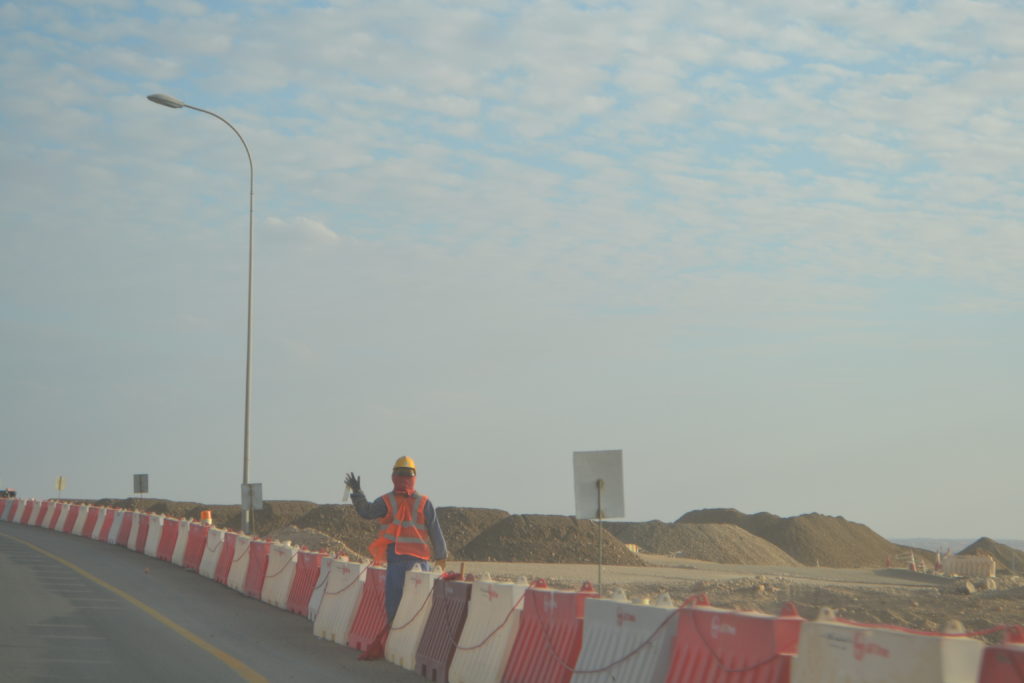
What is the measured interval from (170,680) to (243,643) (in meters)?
2.94

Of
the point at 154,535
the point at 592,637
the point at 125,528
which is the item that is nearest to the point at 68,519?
the point at 125,528

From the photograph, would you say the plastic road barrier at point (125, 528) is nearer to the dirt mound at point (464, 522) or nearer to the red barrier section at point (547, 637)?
the dirt mound at point (464, 522)

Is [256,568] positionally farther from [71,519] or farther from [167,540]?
[71,519]

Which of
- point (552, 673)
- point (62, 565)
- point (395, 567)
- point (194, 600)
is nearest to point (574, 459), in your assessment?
point (395, 567)

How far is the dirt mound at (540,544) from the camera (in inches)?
1647

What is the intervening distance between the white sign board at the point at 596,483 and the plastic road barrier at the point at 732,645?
21.6ft

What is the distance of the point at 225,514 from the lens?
2361 inches

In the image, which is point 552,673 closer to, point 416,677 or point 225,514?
point 416,677

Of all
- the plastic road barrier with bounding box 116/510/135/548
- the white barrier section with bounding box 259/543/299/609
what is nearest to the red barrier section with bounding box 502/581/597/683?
the white barrier section with bounding box 259/543/299/609

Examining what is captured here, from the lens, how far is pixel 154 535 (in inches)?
Answer: 1115

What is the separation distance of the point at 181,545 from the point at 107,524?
9.56 meters

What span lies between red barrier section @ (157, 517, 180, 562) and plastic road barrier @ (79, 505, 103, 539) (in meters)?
8.88

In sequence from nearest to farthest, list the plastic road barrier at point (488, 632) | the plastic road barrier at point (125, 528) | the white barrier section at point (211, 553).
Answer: the plastic road barrier at point (488, 632)
the white barrier section at point (211, 553)
the plastic road barrier at point (125, 528)

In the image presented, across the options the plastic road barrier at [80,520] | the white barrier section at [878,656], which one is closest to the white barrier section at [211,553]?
the plastic road barrier at [80,520]
